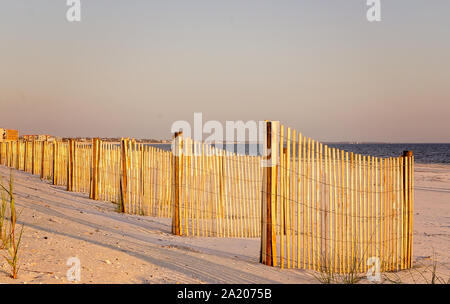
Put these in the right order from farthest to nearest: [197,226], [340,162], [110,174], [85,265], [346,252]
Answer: [110,174] < [197,226] < [346,252] < [340,162] < [85,265]

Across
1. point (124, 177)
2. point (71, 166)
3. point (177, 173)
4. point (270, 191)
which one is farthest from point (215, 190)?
point (71, 166)

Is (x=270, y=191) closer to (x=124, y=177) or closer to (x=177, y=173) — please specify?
(x=177, y=173)

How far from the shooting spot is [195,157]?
6.84 m

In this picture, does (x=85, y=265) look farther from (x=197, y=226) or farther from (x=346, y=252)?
(x=346, y=252)

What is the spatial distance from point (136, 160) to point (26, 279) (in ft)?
16.8

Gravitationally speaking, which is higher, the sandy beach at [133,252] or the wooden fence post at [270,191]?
the wooden fence post at [270,191]

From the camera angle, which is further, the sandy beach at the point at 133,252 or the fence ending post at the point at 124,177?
the fence ending post at the point at 124,177

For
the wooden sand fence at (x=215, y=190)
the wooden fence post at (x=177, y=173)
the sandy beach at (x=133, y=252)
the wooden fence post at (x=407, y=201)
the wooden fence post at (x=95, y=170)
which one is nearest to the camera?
the sandy beach at (x=133, y=252)

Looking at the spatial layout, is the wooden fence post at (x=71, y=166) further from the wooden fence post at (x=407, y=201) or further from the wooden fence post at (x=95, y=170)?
the wooden fence post at (x=407, y=201)

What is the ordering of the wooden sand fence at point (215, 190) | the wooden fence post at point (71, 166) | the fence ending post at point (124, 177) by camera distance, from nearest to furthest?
the wooden sand fence at point (215, 190) → the fence ending post at point (124, 177) → the wooden fence post at point (71, 166)

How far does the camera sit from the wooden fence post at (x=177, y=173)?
20.4ft

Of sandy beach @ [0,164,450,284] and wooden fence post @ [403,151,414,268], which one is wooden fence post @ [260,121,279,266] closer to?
sandy beach @ [0,164,450,284]

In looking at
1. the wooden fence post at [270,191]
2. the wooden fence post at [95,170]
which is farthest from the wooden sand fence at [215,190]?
the wooden fence post at [95,170]
